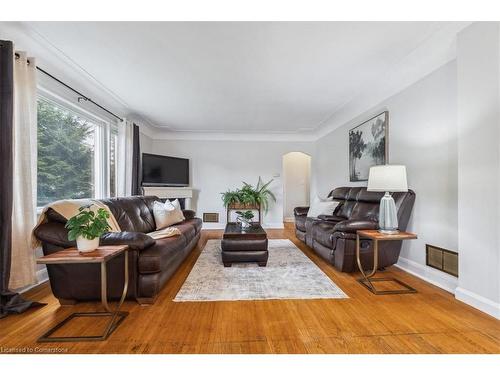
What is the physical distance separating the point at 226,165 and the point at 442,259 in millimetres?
4955

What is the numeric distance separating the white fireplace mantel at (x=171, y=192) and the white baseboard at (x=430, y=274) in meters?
4.55

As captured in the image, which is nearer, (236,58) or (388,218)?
(388,218)

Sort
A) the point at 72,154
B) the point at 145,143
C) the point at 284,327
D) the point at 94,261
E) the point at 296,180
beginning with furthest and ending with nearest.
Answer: the point at 296,180 → the point at 145,143 → the point at 72,154 → the point at 284,327 → the point at 94,261

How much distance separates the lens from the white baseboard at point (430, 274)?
2377 mm

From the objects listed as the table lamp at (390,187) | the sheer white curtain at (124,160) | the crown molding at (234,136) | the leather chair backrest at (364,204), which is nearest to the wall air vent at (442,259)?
the leather chair backrest at (364,204)

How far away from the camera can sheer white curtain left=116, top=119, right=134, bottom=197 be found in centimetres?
442

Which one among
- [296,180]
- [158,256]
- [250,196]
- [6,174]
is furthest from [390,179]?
[296,180]

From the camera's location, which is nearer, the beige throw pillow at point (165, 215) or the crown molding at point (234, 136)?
the beige throw pillow at point (165, 215)

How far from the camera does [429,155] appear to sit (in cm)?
274

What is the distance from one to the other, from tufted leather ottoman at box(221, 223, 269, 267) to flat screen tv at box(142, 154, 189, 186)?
3.00m

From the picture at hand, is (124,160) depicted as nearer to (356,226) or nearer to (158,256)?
(158,256)

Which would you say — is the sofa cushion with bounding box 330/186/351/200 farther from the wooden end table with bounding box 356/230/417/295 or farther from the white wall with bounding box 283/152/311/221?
the white wall with bounding box 283/152/311/221

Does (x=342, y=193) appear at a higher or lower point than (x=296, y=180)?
lower

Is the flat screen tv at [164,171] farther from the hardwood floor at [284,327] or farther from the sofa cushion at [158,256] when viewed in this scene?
the hardwood floor at [284,327]
